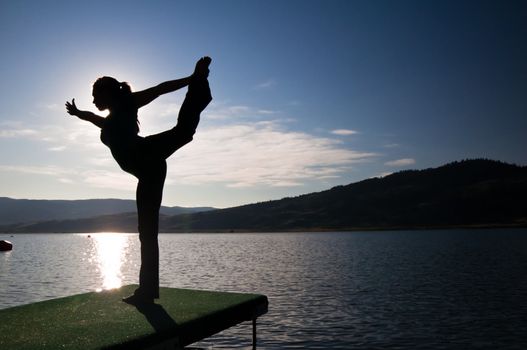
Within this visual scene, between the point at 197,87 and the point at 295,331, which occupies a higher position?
the point at 197,87

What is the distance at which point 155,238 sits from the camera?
9.94 m

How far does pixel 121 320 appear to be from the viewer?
8.09 meters

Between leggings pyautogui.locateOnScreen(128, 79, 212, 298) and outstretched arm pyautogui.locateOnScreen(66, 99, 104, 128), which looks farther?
outstretched arm pyautogui.locateOnScreen(66, 99, 104, 128)

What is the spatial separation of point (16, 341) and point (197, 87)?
574 cm

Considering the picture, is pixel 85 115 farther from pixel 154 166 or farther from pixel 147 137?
pixel 154 166

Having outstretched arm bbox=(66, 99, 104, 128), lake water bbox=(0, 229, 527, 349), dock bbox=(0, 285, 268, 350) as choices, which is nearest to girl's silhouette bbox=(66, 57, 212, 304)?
outstretched arm bbox=(66, 99, 104, 128)

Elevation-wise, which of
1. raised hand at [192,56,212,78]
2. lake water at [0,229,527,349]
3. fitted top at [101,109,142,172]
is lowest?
lake water at [0,229,527,349]

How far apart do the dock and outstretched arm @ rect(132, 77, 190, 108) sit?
4627mm

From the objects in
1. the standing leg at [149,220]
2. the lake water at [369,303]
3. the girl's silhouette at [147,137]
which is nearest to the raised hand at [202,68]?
the girl's silhouette at [147,137]

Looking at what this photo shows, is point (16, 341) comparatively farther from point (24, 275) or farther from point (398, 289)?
point (24, 275)

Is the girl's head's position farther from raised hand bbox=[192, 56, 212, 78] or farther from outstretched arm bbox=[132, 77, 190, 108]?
raised hand bbox=[192, 56, 212, 78]

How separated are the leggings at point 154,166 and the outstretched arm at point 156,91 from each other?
0.80 ft

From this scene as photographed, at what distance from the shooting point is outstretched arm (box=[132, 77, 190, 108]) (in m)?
9.30

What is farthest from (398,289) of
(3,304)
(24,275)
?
(24,275)
